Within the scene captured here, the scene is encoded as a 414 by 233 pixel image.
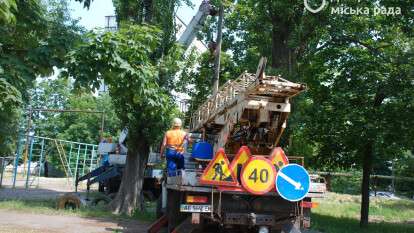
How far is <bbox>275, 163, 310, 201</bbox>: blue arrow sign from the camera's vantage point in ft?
28.3

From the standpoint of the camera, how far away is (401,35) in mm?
20031

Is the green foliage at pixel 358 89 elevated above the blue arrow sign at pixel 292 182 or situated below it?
above

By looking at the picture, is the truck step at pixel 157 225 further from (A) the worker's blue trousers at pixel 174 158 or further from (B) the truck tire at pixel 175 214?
(A) the worker's blue trousers at pixel 174 158

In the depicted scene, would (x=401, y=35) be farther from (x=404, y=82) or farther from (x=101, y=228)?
(x=101, y=228)

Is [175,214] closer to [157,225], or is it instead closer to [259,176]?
[157,225]

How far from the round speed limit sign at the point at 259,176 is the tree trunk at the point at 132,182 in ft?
27.3

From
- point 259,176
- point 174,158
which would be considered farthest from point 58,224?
point 259,176

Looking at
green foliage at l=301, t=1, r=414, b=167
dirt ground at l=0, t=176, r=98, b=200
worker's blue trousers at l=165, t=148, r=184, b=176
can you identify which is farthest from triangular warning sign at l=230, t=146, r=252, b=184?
dirt ground at l=0, t=176, r=98, b=200

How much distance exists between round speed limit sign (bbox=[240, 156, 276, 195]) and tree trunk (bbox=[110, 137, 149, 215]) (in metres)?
8.31

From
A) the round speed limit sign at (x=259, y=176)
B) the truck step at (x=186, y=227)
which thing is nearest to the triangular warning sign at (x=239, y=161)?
the round speed limit sign at (x=259, y=176)

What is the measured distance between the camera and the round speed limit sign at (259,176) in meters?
8.68

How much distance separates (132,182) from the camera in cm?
1670

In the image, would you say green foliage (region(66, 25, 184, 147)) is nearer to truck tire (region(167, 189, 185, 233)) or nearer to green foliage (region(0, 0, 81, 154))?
green foliage (region(0, 0, 81, 154))

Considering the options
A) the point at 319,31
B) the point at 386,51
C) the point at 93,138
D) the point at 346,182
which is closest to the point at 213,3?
the point at 319,31
